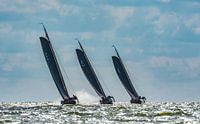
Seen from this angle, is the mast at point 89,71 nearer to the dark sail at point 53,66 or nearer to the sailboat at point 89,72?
the sailboat at point 89,72

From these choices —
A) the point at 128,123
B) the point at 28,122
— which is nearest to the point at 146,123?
the point at 128,123

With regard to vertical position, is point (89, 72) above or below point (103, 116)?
above

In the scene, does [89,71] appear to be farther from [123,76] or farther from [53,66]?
[53,66]

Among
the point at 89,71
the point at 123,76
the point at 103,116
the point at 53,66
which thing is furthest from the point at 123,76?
the point at 103,116

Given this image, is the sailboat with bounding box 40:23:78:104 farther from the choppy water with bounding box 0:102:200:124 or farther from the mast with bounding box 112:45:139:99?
the mast with bounding box 112:45:139:99

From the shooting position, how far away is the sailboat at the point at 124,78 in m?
181

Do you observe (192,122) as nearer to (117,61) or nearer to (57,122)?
(57,122)

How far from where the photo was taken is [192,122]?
89812 millimetres

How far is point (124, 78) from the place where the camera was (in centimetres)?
18075

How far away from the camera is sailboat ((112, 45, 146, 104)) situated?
181 metres

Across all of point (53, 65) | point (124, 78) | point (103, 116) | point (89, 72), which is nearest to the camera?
point (103, 116)

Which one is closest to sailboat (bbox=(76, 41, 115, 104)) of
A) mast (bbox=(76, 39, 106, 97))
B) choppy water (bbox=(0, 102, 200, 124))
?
mast (bbox=(76, 39, 106, 97))

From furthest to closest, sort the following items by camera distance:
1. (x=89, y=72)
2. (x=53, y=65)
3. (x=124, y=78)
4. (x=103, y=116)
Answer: (x=124, y=78)
(x=89, y=72)
(x=53, y=65)
(x=103, y=116)

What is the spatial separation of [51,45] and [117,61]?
102 feet
